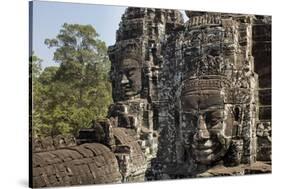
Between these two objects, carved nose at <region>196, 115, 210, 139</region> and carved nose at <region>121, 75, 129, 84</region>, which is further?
carved nose at <region>196, 115, 210, 139</region>

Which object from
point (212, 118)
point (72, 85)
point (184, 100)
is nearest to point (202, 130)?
point (212, 118)

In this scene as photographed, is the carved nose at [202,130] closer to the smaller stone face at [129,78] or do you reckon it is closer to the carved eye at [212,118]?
the carved eye at [212,118]

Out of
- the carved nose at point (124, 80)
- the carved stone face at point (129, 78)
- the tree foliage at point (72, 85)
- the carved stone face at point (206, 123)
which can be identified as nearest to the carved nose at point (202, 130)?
the carved stone face at point (206, 123)

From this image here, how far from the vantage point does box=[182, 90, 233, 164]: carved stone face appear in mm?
9492

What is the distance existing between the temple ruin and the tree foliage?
0.55 ft

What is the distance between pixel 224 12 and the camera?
384 inches

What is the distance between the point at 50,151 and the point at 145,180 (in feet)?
5.14

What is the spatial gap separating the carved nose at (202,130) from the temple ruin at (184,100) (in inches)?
0.6

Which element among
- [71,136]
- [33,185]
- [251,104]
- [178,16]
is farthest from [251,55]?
[33,185]

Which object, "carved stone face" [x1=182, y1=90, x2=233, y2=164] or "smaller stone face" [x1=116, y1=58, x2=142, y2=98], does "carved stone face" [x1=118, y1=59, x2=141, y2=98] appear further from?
"carved stone face" [x1=182, y1=90, x2=233, y2=164]

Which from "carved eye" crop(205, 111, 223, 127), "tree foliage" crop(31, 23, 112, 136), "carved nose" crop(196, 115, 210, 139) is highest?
"tree foliage" crop(31, 23, 112, 136)

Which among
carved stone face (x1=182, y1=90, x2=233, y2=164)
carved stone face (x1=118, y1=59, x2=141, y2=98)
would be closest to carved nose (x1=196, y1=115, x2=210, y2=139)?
carved stone face (x1=182, y1=90, x2=233, y2=164)

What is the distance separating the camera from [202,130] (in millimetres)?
9500

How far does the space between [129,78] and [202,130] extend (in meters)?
1.32
